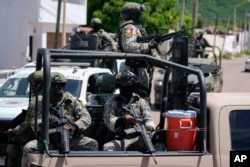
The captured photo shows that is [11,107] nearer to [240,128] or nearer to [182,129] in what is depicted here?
[182,129]

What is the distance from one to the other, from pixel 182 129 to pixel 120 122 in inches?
26.8

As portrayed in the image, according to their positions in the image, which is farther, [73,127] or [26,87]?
[26,87]

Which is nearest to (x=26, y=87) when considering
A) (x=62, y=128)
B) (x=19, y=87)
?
(x=19, y=87)

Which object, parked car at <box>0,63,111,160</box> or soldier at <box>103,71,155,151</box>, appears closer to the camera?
soldier at <box>103,71,155,151</box>

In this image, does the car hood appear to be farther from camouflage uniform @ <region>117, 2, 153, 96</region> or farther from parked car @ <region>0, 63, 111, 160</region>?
camouflage uniform @ <region>117, 2, 153, 96</region>

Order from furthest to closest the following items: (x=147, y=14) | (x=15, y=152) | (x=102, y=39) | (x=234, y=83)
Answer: (x=147, y=14) < (x=234, y=83) < (x=102, y=39) < (x=15, y=152)

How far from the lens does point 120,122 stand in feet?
18.4

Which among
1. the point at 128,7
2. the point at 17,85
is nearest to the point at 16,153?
the point at 128,7

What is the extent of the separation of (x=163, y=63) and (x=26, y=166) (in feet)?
4.40

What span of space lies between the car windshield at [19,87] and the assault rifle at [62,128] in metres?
4.76

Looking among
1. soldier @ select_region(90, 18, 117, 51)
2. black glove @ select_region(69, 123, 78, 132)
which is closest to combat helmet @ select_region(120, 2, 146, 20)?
black glove @ select_region(69, 123, 78, 132)

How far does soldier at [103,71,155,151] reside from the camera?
217 inches

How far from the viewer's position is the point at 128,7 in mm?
8656

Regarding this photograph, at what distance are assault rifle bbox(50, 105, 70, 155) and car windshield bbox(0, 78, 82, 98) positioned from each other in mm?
4756
